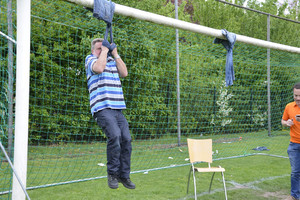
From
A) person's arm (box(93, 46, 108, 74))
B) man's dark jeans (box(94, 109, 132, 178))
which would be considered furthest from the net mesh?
man's dark jeans (box(94, 109, 132, 178))

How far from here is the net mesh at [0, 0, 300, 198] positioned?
5605 millimetres

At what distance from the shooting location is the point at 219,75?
30.8 ft

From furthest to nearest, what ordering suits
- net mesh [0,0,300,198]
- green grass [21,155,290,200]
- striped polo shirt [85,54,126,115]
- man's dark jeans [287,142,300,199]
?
1. net mesh [0,0,300,198]
2. green grass [21,155,290,200]
3. man's dark jeans [287,142,300,199]
4. striped polo shirt [85,54,126,115]

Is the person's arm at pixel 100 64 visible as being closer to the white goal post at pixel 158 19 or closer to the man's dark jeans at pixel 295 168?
the white goal post at pixel 158 19

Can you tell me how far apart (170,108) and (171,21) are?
4.12 meters

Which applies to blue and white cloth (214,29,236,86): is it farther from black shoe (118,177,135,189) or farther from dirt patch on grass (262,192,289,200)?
black shoe (118,177,135,189)

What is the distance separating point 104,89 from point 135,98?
418 centimetres

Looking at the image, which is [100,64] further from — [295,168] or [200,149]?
[295,168]

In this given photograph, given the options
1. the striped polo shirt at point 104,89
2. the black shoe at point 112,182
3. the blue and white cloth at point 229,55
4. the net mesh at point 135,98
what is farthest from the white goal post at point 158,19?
the black shoe at point 112,182

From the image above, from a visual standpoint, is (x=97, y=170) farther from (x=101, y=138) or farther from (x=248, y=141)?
(x=248, y=141)

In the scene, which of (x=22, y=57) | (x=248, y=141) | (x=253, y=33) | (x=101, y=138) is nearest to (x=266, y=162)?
(x=248, y=141)

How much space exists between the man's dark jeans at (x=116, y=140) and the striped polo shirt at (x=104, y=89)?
7 centimetres

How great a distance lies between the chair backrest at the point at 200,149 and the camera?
4.80m

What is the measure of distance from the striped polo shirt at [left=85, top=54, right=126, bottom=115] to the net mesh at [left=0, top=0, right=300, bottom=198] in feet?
4.11
